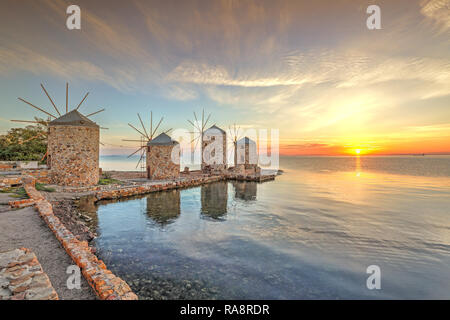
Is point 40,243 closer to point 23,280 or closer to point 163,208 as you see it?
point 23,280

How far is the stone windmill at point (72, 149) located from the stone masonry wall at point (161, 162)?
192 inches

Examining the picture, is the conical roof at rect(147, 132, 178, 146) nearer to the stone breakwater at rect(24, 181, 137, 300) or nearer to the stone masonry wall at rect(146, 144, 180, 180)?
the stone masonry wall at rect(146, 144, 180, 180)

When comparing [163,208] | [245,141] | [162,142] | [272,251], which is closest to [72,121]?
[162,142]

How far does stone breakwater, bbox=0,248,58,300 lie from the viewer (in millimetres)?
2295

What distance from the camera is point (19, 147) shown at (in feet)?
58.7

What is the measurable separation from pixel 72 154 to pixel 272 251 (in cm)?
1221

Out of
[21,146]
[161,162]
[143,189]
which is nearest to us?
[143,189]

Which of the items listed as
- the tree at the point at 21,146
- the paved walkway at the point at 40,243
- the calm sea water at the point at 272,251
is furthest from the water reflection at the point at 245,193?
the tree at the point at 21,146

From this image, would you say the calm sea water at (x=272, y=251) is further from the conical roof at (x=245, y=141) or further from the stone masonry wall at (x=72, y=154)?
the conical roof at (x=245, y=141)

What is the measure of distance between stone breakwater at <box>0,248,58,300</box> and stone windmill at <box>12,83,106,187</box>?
949 centimetres

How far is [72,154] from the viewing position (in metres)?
10.9

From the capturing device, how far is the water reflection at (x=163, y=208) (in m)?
8.06
